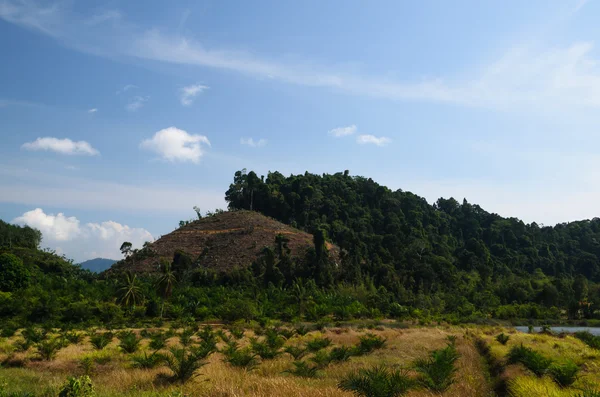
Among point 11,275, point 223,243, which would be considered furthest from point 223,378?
point 223,243

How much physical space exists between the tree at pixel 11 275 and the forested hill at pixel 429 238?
5335cm

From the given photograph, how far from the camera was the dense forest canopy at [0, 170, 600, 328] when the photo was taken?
5569 centimetres

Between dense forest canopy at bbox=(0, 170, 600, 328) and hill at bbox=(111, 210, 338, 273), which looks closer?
dense forest canopy at bbox=(0, 170, 600, 328)

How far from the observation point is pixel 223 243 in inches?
3871

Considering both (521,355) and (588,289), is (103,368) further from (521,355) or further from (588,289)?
(588,289)

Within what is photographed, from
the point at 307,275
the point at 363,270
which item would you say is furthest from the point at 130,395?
the point at 363,270

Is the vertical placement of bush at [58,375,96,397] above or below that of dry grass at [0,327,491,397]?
above

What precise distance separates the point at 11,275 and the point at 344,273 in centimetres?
5442

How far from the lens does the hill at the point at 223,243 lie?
297 ft

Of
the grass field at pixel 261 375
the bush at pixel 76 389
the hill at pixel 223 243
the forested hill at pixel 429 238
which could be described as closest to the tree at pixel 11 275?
the hill at pixel 223 243

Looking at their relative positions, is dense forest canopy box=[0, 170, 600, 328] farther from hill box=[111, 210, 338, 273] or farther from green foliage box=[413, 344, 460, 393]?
green foliage box=[413, 344, 460, 393]

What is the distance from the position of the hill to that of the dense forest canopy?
7.70 feet

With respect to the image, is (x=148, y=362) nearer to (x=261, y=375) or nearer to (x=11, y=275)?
(x=261, y=375)

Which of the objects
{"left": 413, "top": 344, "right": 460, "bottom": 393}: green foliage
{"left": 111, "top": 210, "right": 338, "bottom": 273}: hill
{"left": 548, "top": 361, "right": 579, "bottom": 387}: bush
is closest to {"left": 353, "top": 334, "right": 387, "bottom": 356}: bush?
{"left": 413, "top": 344, "right": 460, "bottom": 393}: green foliage
